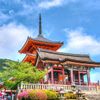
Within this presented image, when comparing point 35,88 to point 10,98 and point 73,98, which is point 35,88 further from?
point 73,98

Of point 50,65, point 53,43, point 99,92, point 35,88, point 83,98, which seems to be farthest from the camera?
point 53,43

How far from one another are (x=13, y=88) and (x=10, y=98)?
14.3 feet

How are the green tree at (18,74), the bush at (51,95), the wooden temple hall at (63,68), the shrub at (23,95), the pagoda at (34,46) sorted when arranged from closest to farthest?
the shrub at (23,95)
the bush at (51,95)
the green tree at (18,74)
the wooden temple hall at (63,68)
the pagoda at (34,46)

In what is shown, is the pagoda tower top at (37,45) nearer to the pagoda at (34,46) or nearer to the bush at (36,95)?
the pagoda at (34,46)

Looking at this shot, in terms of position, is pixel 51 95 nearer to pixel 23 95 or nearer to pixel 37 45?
pixel 23 95

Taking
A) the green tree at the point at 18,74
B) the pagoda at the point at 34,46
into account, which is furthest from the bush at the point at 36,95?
the pagoda at the point at 34,46

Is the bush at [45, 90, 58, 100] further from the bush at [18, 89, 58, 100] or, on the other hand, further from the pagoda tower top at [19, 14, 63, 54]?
the pagoda tower top at [19, 14, 63, 54]

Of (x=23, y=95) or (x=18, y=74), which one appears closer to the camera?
(x=23, y=95)

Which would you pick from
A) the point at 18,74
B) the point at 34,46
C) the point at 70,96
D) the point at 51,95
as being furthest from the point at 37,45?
the point at 70,96

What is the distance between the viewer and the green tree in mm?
25594

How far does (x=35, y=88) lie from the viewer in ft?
77.5

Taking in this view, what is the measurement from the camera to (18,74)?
1008 inches

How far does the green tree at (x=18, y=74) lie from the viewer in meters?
25.6

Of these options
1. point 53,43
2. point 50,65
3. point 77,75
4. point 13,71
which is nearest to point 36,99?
point 13,71
